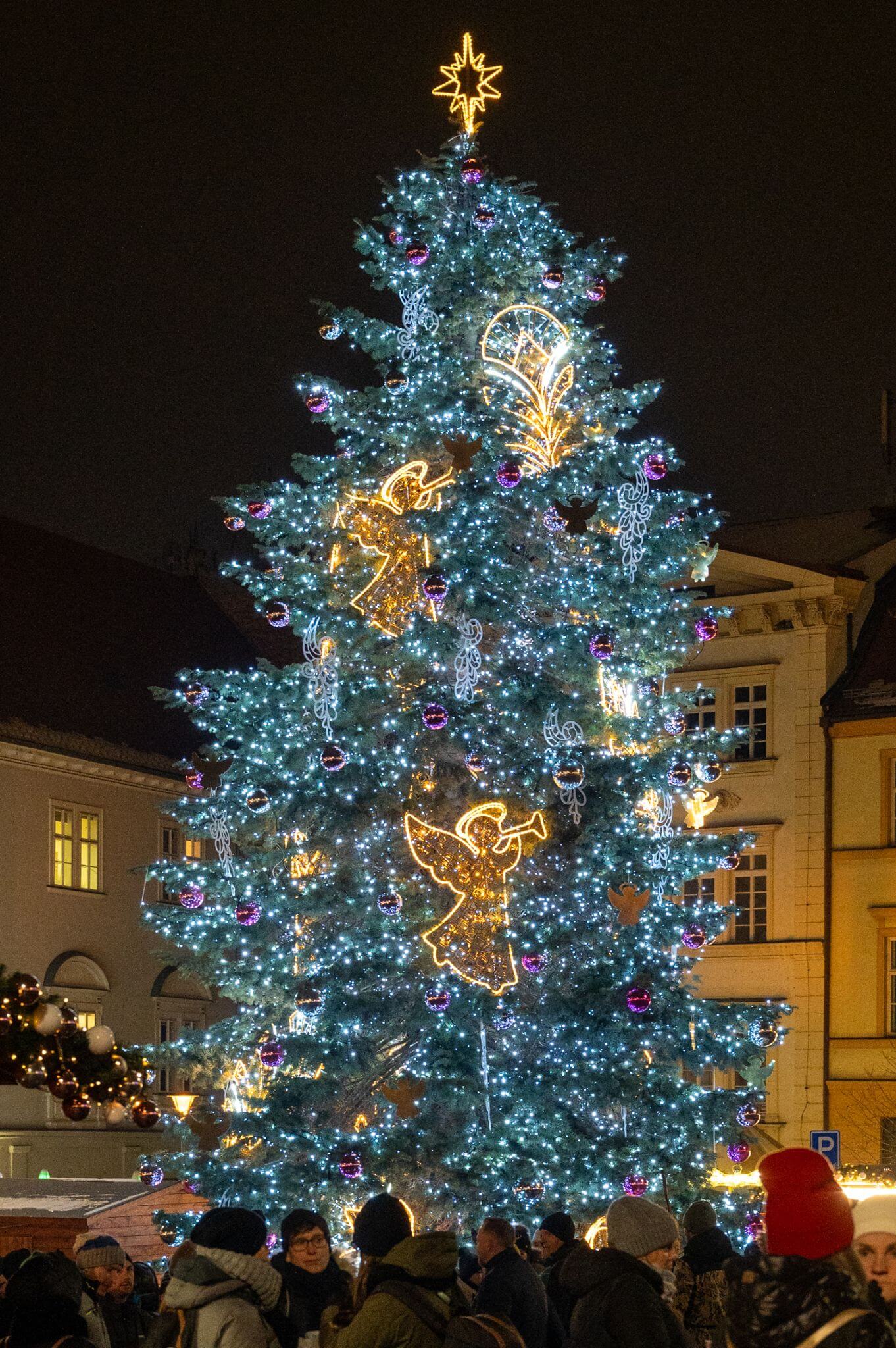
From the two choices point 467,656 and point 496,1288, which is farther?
point 467,656

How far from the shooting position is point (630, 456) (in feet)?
64.3

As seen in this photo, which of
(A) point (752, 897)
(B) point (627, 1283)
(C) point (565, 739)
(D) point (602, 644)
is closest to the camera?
(B) point (627, 1283)

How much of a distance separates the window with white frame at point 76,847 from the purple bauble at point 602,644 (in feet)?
65.9

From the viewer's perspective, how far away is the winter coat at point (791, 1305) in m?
4.16

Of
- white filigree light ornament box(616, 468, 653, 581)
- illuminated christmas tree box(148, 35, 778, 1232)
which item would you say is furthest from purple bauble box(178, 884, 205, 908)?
white filigree light ornament box(616, 468, 653, 581)

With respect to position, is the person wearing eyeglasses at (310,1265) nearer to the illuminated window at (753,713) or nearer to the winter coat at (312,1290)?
the winter coat at (312,1290)

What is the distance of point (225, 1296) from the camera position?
693 centimetres

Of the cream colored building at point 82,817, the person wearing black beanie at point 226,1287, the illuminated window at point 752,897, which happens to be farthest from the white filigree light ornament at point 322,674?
the illuminated window at point 752,897

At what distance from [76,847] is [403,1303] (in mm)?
31406

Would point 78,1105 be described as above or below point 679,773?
below

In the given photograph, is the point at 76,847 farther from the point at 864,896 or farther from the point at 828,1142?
the point at 828,1142

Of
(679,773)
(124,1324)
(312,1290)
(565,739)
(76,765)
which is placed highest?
(76,765)

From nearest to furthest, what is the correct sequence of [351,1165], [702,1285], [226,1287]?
[226,1287], [702,1285], [351,1165]

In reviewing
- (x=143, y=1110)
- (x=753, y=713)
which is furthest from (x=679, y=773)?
(x=753, y=713)
